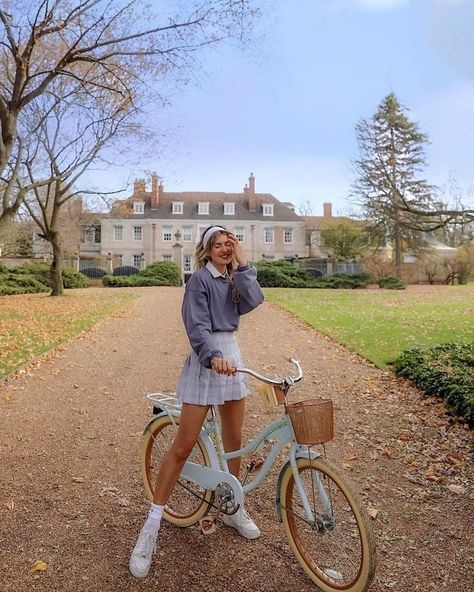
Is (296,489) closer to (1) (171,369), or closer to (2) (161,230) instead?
(1) (171,369)

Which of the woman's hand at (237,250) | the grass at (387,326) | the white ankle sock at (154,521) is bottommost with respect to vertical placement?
the grass at (387,326)

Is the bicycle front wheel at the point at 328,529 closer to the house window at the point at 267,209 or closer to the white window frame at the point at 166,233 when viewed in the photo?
the white window frame at the point at 166,233

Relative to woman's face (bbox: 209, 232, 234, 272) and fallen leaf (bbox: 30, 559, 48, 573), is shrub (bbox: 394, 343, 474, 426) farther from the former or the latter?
fallen leaf (bbox: 30, 559, 48, 573)

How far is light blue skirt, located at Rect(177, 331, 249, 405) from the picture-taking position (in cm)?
283

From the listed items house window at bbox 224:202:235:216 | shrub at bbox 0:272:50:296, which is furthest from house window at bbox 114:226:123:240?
shrub at bbox 0:272:50:296

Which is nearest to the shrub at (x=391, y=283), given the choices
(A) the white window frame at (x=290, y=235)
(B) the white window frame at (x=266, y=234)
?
(A) the white window frame at (x=290, y=235)

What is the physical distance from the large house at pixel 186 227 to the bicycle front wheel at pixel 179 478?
48.1m

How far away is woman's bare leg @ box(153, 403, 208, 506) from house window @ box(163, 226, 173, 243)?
169 ft

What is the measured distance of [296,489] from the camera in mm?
2756

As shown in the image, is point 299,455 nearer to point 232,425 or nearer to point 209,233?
point 232,425

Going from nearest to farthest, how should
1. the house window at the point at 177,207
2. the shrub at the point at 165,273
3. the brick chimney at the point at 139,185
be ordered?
the brick chimney at the point at 139,185 < the shrub at the point at 165,273 < the house window at the point at 177,207

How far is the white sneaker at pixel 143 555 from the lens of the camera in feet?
9.08

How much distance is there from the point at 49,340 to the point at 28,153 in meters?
14.6

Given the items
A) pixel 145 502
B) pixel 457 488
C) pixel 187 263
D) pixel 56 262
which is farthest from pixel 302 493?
pixel 187 263
